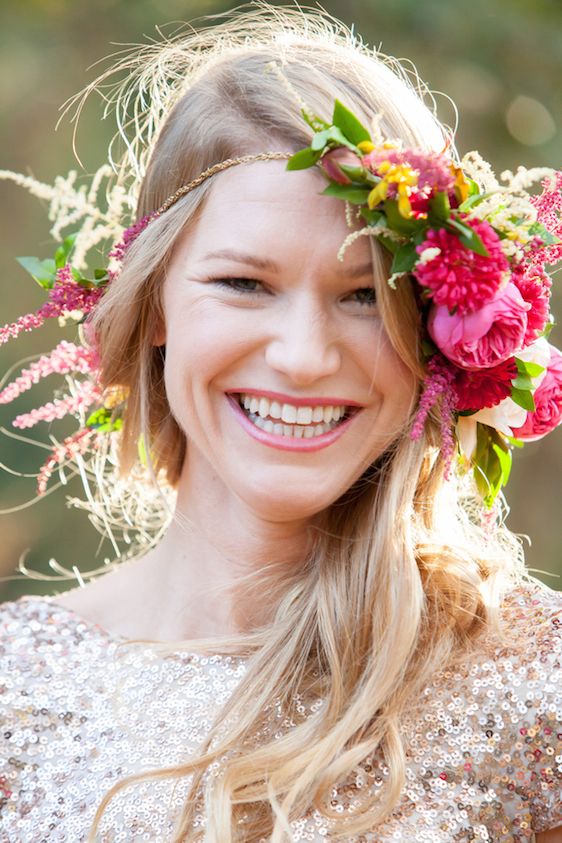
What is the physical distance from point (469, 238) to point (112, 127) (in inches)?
163

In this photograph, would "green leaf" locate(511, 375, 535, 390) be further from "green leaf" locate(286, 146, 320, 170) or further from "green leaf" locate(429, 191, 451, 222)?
"green leaf" locate(286, 146, 320, 170)

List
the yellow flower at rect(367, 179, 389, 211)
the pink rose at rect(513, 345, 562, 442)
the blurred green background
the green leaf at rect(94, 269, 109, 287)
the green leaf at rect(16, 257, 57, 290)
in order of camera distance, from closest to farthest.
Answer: the yellow flower at rect(367, 179, 389, 211), the pink rose at rect(513, 345, 562, 442), the green leaf at rect(94, 269, 109, 287), the green leaf at rect(16, 257, 57, 290), the blurred green background

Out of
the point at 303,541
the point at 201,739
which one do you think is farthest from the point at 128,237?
the point at 201,739

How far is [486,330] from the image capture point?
7.64 ft

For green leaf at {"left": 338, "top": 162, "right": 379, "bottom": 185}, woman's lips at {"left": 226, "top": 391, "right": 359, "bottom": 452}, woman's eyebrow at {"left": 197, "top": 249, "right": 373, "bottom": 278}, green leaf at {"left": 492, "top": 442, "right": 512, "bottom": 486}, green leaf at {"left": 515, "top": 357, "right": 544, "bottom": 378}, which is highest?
green leaf at {"left": 338, "top": 162, "right": 379, "bottom": 185}

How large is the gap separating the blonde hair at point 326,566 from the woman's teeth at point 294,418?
0.53 ft

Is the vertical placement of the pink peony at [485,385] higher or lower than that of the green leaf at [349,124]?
lower

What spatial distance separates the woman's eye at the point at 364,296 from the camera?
7.84 feet

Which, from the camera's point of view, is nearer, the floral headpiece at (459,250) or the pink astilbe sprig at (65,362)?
the floral headpiece at (459,250)

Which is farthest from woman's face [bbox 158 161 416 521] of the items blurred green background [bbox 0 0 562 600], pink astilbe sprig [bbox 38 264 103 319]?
blurred green background [bbox 0 0 562 600]

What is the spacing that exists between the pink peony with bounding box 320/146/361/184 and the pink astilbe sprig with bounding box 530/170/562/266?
350 mm

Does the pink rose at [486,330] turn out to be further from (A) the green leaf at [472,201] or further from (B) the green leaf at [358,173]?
(B) the green leaf at [358,173]

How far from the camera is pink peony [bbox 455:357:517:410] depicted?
96.3 inches

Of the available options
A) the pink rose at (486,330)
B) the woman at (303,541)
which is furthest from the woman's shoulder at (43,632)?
the pink rose at (486,330)
